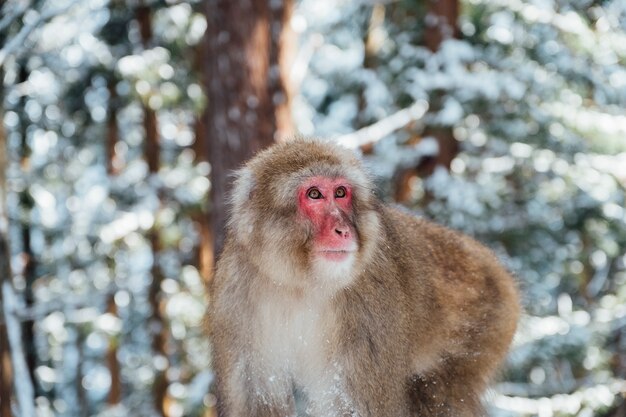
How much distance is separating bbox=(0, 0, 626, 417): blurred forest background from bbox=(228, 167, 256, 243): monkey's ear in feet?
1.94

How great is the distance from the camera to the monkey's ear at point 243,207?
318 centimetres

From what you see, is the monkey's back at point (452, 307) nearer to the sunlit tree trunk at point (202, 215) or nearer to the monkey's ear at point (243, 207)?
the monkey's ear at point (243, 207)

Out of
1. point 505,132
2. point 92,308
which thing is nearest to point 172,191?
point 92,308

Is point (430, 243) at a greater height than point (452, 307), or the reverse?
point (430, 243)

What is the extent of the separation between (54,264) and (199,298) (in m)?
3.31

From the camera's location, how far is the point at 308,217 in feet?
9.76

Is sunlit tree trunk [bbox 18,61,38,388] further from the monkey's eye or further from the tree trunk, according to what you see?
the monkey's eye

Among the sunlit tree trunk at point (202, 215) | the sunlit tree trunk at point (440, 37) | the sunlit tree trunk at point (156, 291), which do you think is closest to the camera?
the sunlit tree trunk at point (440, 37)

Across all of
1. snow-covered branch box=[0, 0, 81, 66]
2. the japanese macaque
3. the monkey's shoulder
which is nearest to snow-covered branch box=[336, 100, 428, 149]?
snow-covered branch box=[0, 0, 81, 66]

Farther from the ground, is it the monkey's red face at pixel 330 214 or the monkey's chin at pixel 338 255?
the monkey's red face at pixel 330 214

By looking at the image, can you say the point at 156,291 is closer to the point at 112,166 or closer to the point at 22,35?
the point at 112,166

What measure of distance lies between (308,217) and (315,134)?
1.99 meters

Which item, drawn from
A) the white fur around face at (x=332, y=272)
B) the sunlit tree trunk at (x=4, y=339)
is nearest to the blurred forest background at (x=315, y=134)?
the sunlit tree trunk at (x=4, y=339)

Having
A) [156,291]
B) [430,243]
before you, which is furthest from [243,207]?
[156,291]
